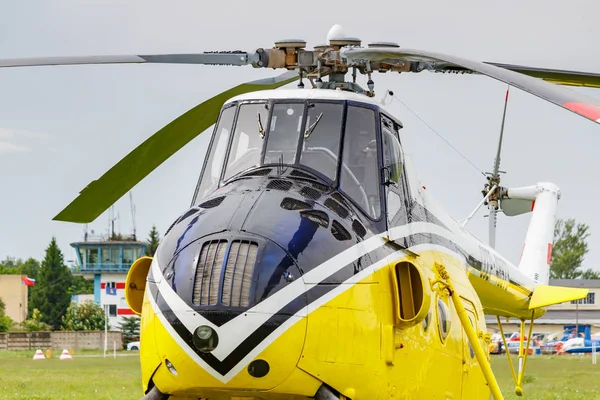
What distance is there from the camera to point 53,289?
88125 mm

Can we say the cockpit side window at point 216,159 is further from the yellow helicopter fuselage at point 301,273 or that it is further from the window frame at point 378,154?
the window frame at point 378,154

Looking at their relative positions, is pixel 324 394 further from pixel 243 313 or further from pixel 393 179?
pixel 393 179

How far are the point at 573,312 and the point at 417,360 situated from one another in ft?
274

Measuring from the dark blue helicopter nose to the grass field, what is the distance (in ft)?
35.2

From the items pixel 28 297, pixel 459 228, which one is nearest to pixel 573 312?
pixel 28 297

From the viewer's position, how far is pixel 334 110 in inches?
296

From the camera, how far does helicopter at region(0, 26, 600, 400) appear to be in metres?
5.95

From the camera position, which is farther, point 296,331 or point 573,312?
point 573,312

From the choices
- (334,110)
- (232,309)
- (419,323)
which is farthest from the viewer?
(334,110)

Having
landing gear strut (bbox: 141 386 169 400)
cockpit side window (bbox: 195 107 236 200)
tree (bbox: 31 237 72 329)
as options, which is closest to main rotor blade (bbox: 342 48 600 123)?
cockpit side window (bbox: 195 107 236 200)

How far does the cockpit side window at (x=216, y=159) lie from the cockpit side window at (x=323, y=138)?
70 cm

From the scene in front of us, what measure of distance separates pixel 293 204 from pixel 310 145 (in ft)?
3.24

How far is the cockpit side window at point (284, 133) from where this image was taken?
7.34m

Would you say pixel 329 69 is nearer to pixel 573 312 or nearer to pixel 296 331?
pixel 296 331
